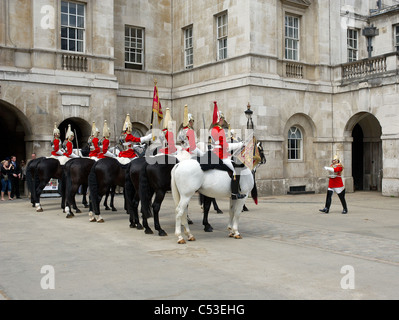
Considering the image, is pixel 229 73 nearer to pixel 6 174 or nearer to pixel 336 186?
pixel 336 186

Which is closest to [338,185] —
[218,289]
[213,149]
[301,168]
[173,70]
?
[213,149]

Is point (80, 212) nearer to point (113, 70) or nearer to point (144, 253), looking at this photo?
point (144, 253)

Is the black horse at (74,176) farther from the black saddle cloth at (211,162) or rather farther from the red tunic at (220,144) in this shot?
the red tunic at (220,144)

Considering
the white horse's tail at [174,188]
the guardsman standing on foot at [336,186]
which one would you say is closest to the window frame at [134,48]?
the guardsman standing on foot at [336,186]

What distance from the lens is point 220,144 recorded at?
9.95 meters

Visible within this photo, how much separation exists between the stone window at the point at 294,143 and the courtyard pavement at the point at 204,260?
9.72m

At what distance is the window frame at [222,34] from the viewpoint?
2255 cm

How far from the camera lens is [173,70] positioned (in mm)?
25844

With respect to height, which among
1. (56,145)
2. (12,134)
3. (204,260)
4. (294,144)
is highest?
(12,134)

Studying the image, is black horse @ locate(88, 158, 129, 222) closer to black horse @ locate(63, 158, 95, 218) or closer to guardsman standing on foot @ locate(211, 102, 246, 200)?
black horse @ locate(63, 158, 95, 218)

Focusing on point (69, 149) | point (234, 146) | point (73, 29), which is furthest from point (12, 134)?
point (234, 146)

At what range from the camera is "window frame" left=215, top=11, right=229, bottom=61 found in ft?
74.0

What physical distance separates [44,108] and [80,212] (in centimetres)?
737

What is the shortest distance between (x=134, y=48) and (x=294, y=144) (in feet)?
31.9
